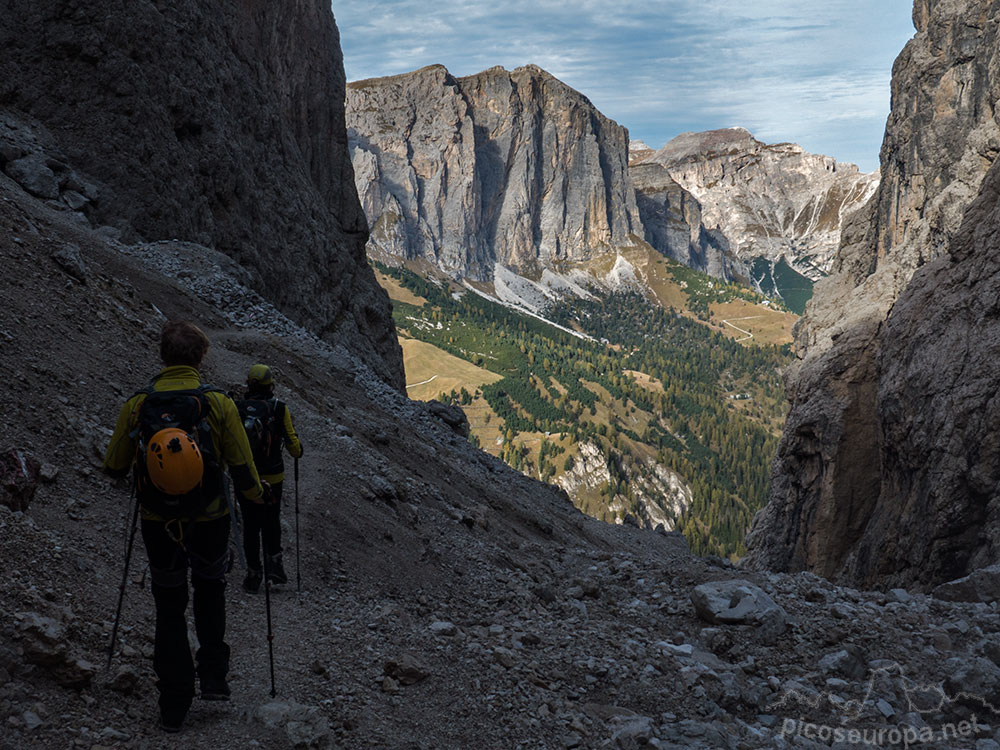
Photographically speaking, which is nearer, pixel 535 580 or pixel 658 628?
pixel 658 628

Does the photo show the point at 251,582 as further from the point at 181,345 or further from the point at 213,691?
the point at 181,345

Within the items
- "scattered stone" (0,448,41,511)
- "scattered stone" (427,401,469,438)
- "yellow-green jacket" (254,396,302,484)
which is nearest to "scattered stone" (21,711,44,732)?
"scattered stone" (0,448,41,511)

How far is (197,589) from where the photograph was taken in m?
5.79

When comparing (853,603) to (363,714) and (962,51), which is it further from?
(962,51)

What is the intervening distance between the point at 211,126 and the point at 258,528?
2561 centimetres

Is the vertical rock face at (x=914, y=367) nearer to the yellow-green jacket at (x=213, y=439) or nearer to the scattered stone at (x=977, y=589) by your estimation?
the scattered stone at (x=977, y=589)

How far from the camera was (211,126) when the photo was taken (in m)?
29.5

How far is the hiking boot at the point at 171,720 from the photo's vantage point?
5.37 meters

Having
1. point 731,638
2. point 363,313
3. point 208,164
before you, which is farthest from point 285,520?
point 363,313

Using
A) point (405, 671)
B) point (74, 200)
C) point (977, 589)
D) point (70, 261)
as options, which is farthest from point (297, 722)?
point (74, 200)

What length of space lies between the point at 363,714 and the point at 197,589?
190cm

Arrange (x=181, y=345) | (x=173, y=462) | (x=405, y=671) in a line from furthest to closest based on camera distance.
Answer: (x=405, y=671) < (x=181, y=345) < (x=173, y=462)

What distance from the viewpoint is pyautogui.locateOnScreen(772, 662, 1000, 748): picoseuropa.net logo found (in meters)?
7.21

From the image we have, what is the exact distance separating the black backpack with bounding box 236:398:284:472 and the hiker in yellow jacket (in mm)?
2981
